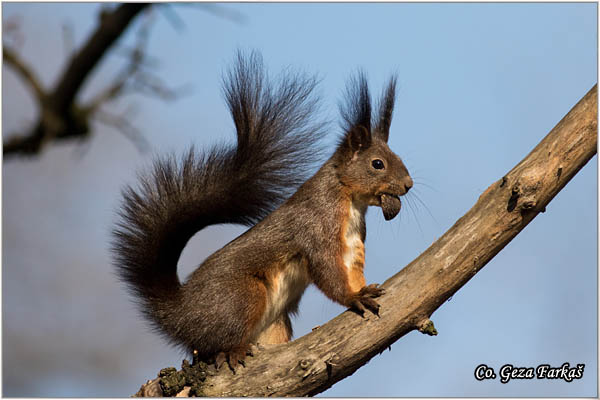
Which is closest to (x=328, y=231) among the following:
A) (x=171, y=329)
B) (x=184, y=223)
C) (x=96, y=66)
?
(x=184, y=223)

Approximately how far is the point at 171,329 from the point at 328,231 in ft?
3.10

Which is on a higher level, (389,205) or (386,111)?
(386,111)

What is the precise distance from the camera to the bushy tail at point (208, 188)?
3326mm

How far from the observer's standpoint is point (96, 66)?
86cm

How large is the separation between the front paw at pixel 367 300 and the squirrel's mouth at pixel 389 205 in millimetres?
556

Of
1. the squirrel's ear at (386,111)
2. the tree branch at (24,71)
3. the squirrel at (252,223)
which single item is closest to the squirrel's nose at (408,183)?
the squirrel at (252,223)

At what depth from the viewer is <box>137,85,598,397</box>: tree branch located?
104 inches

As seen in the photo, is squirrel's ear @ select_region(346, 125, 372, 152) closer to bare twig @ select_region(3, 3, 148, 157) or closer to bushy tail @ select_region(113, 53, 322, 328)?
bushy tail @ select_region(113, 53, 322, 328)

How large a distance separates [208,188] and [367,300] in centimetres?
105

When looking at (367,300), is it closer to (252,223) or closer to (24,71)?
(252,223)

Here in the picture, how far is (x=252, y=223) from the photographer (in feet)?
11.7

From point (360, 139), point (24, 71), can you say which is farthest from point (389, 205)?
point (24, 71)

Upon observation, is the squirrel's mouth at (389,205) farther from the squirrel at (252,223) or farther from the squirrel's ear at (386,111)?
the squirrel's ear at (386,111)

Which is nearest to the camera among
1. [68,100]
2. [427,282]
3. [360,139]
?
[68,100]
